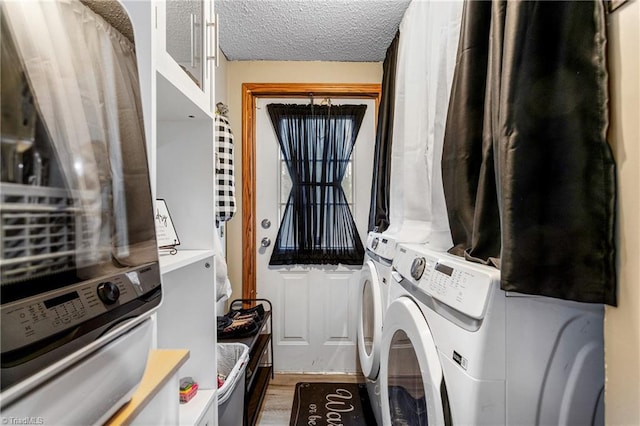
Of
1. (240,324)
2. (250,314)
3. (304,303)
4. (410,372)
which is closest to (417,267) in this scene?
(410,372)

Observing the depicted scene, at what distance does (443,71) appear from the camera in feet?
3.48

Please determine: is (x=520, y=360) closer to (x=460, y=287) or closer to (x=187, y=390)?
(x=460, y=287)

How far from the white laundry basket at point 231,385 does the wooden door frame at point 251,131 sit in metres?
0.71

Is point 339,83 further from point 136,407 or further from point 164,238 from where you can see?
point 136,407

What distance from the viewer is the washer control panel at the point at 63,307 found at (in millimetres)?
291

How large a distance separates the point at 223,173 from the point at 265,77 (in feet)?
3.20

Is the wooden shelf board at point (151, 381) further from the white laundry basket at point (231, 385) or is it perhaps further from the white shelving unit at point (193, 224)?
the white laundry basket at point (231, 385)

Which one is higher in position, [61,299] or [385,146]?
[385,146]

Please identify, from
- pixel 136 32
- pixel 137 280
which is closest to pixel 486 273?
pixel 137 280

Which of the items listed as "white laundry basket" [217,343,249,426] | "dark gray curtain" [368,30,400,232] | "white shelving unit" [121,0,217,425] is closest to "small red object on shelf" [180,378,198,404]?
"white shelving unit" [121,0,217,425]

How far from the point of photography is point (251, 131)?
2352 mm

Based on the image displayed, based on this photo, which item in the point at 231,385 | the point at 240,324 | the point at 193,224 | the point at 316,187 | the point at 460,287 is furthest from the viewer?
the point at 316,187

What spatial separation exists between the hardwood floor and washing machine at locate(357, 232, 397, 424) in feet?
1.88

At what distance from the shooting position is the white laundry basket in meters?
1.20
